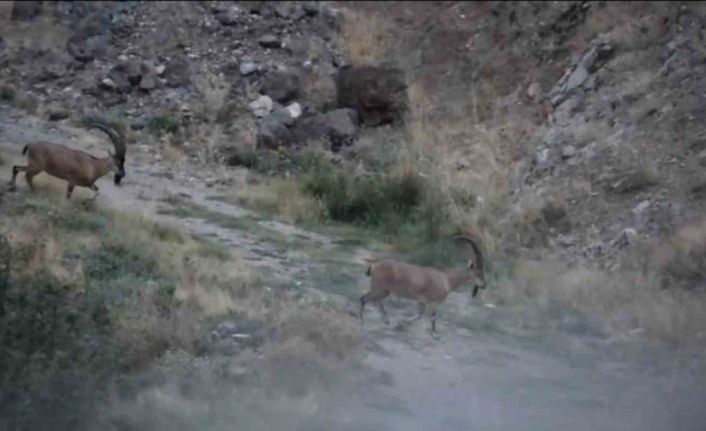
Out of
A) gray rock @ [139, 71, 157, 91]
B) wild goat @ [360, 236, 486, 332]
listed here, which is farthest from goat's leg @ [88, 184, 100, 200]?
wild goat @ [360, 236, 486, 332]

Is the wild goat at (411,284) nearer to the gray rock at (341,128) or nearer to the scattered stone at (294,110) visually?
the gray rock at (341,128)

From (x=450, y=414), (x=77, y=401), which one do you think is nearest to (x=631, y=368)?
(x=450, y=414)

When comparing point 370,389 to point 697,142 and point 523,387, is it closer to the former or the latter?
point 523,387

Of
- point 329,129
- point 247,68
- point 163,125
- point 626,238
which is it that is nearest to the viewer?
point 626,238

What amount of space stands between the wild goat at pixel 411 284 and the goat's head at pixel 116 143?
8.48ft

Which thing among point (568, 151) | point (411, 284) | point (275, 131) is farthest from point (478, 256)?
point (568, 151)

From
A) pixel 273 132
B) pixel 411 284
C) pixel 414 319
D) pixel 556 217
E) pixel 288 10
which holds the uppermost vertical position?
pixel 288 10

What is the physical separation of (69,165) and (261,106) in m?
2.70

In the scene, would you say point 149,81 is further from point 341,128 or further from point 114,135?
point 341,128

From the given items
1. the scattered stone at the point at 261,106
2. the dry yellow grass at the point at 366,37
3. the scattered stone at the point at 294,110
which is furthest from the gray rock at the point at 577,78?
the scattered stone at the point at 261,106

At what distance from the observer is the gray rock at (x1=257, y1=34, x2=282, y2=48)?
16.2 metres

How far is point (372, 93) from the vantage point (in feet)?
46.0

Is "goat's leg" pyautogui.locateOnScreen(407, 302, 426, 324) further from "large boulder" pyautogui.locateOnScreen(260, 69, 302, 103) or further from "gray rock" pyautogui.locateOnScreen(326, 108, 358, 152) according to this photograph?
"large boulder" pyautogui.locateOnScreen(260, 69, 302, 103)

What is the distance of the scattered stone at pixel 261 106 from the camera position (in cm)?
1351
